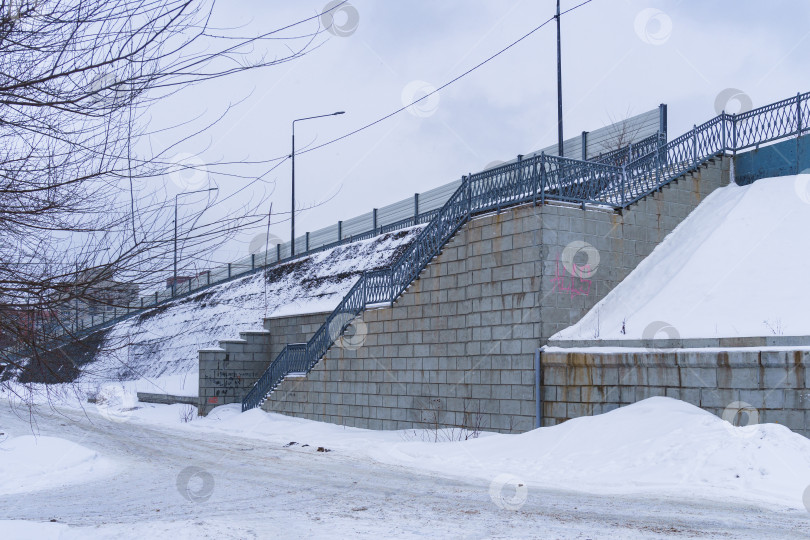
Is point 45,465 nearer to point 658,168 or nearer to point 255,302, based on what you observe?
point 658,168

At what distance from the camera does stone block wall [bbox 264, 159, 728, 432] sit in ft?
51.6

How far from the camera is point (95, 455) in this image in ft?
49.8

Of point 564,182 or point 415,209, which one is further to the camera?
point 415,209

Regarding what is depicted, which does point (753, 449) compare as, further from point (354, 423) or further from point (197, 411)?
point (197, 411)

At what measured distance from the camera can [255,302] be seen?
34406 millimetres

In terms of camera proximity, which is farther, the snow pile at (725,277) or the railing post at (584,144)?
the railing post at (584,144)

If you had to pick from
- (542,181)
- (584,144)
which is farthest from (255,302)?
(542,181)

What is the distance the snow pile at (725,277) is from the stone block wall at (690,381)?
27.7 inches

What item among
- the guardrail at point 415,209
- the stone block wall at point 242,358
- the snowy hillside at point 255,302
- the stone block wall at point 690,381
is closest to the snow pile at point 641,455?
the stone block wall at point 690,381

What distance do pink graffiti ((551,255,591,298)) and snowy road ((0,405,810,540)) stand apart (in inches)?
199

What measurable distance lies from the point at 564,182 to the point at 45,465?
11.2 meters

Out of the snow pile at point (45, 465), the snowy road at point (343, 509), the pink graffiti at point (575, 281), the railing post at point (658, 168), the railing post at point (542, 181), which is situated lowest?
the snow pile at point (45, 465)

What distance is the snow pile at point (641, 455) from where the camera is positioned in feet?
32.7

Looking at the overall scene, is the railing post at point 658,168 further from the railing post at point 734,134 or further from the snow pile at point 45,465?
the snow pile at point 45,465
